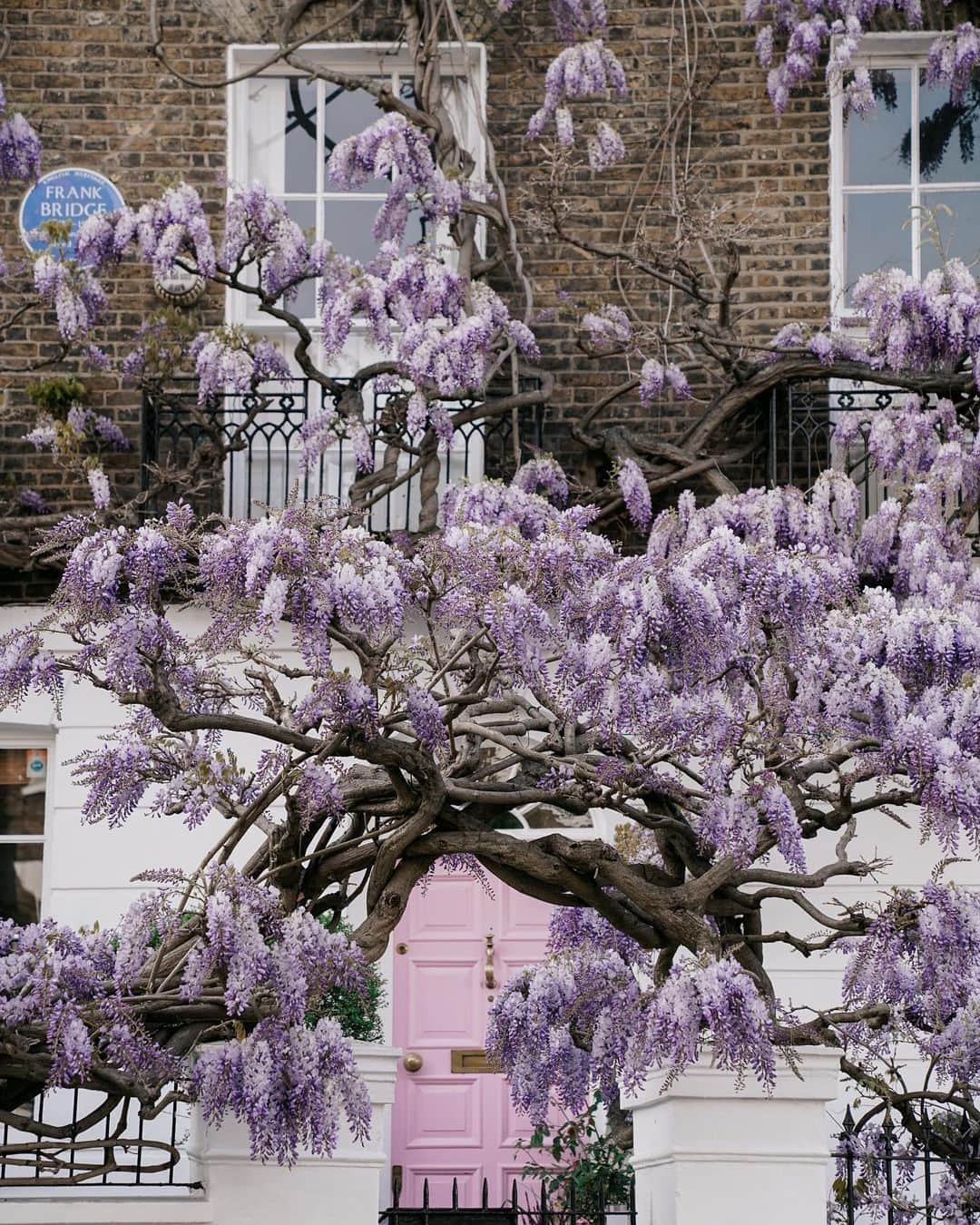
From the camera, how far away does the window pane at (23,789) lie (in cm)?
1016

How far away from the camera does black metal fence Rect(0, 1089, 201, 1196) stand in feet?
18.8

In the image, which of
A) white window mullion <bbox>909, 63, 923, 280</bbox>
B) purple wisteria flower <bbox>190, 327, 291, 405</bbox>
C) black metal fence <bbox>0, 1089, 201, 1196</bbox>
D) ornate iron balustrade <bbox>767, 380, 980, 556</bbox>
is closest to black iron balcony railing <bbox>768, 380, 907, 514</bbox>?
ornate iron balustrade <bbox>767, 380, 980, 556</bbox>

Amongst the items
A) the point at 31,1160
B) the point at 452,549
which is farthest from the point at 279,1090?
the point at 452,549

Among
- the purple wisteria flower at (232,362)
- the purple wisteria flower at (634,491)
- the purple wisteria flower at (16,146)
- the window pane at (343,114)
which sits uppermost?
the window pane at (343,114)

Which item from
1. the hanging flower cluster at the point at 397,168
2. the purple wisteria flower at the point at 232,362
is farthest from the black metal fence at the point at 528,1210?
the hanging flower cluster at the point at 397,168

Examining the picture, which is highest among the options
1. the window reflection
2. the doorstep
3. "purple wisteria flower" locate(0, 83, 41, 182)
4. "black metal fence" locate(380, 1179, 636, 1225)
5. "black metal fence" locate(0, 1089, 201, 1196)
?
"purple wisteria flower" locate(0, 83, 41, 182)

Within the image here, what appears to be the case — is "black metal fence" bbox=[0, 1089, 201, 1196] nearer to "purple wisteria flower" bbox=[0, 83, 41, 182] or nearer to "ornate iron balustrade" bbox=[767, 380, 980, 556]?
"ornate iron balustrade" bbox=[767, 380, 980, 556]

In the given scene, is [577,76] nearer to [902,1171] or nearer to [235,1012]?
[902,1171]

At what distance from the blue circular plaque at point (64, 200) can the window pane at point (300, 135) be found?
964mm

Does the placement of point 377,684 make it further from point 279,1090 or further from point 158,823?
point 158,823

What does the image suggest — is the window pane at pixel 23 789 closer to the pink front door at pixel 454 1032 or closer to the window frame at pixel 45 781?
the window frame at pixel 45 781

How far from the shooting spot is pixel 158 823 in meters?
9.80

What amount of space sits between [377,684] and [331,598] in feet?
1.21

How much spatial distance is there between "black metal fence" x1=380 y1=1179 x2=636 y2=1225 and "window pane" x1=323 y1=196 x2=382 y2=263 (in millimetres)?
4978
